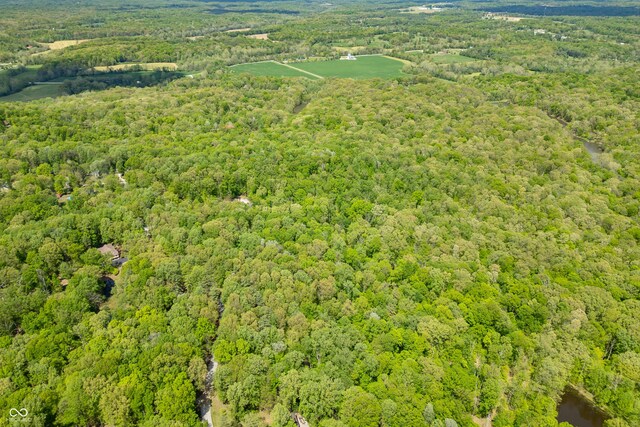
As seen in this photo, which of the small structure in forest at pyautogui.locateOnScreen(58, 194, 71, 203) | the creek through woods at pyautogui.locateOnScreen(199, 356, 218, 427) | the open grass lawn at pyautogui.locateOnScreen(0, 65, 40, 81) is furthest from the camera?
the open grass lawn at pyautogui.locateOnScreen(0, 65, 40, 81)

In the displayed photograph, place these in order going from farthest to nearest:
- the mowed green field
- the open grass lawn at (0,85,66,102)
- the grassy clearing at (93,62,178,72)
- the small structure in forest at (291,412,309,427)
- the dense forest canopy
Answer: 1. the mowed green field
2. the grassy clearing at (93,62,178,72)
3. the open grass lawn at (0,85,66,102)
4. the small structure in forest at (291,412,309,427)
5. the dense forest canopy

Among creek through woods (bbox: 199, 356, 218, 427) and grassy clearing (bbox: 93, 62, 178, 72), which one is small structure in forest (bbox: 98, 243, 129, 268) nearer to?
creek through woods (bbox: 199, 356, 218, 427)

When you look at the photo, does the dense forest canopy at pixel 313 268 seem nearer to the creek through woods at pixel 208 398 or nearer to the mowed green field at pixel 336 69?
the creek through woods at pixel 208 398

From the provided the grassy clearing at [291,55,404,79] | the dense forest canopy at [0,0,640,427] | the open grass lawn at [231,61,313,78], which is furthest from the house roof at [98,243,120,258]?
the grassy clearing at [291,55,404,79]

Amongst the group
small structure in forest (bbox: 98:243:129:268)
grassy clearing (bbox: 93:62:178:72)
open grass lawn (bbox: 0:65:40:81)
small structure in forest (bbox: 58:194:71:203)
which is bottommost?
small structure in forest (bbox: 98:243:129:268)

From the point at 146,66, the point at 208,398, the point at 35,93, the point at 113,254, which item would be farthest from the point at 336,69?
the point at 208,398

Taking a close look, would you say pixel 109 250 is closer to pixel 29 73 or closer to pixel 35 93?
Answer: pixel 35 93

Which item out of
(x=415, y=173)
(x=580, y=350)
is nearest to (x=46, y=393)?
(x=580, y=350)
